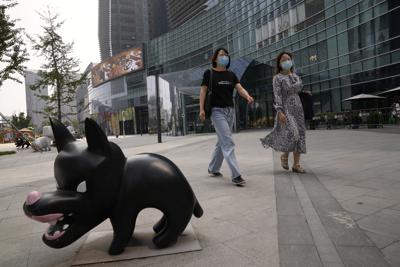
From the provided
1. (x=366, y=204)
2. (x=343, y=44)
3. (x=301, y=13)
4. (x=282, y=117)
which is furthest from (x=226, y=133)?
(x=301, y=13)

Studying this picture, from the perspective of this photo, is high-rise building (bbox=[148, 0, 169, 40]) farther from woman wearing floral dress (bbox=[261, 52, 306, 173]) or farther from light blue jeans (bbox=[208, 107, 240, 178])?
light blue jeans (bbox=[208, 107, 240, 178])

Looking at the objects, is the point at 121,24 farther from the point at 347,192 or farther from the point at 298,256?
the point at 298,256

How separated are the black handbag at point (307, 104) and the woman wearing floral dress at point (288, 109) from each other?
120 mm

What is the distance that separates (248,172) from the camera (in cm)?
590

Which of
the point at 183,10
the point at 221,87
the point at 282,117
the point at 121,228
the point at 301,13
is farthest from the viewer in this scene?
the point at 183,10

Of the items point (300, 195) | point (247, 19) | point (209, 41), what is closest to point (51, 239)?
point (300, 195)

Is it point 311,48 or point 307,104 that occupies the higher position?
point 311,48

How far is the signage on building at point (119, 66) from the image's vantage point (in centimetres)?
7075

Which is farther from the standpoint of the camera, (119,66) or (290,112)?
(119,66)

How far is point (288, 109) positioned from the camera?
529cm

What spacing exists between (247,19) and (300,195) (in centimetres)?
3492

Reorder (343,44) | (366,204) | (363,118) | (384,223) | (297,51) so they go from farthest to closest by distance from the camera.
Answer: (297,51), (343,44), (363,118), (366,204), (384,223)

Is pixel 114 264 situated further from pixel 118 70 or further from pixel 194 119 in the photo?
pixel 118 70

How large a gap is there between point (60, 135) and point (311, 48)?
28753 millimetres
